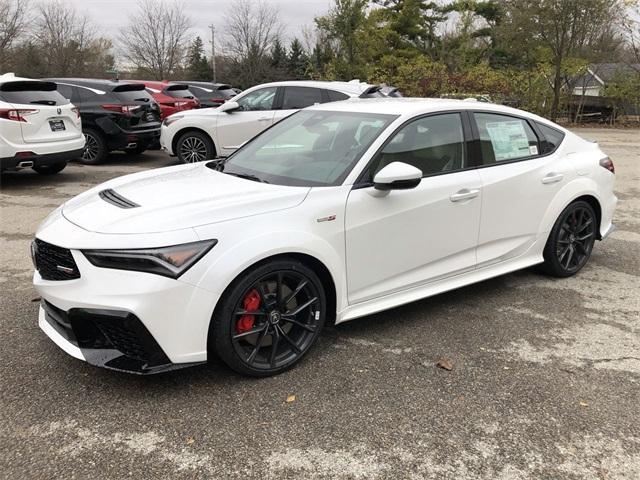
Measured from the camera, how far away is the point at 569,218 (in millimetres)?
4758

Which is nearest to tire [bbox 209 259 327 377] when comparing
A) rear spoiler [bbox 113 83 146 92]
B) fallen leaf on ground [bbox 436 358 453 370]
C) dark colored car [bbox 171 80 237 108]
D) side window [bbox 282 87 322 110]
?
fallen leaf on ground [bbox 436 358 453 370]

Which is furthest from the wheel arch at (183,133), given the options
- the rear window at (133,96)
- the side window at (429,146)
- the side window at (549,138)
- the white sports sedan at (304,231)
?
the side window at (429,146)

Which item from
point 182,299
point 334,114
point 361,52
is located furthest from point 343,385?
point 361,52

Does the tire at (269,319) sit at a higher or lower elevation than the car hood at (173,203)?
lower

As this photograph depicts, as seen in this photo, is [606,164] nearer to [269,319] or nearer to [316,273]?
[316,273]

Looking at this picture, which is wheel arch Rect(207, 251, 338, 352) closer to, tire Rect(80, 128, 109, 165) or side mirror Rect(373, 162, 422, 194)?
side mirror Rect(373, 162, 422, 194)

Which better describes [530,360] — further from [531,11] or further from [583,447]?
[531,11]

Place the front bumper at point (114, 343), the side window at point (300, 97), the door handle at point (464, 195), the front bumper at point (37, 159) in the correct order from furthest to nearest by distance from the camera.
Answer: the side window at point (300, 97) < the front bumper at point (37, 159) < the door handle at point (464, 195) < the front bumper at point (114, 343)

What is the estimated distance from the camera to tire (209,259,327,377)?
2.96 meters

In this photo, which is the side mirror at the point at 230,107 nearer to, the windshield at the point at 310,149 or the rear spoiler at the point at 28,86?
the rear spoiler at the point at 28,86

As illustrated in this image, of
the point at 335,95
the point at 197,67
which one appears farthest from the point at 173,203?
the point at 197,67

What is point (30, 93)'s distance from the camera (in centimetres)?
827

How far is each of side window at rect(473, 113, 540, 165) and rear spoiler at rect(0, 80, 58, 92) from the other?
6905mm

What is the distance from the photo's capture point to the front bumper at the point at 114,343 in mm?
2738
